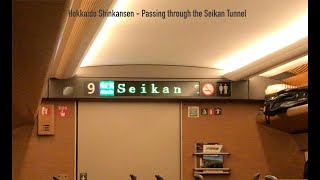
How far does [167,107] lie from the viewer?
6.12 meters

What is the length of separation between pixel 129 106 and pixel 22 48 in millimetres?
4299

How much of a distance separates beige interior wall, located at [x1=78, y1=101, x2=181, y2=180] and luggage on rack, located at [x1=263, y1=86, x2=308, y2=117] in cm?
127

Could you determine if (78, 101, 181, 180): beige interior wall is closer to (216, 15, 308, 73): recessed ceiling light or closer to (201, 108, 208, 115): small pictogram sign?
(201, 108, 208, 115): small pictogram sign

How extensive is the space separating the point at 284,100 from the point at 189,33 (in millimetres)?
1350

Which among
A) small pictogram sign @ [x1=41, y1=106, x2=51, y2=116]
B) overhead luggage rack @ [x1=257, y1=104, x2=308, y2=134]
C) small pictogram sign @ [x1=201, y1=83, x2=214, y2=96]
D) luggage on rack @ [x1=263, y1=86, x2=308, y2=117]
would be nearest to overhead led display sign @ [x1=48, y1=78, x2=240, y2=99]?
small pictogram sign @ [x1=201, y1=83, x2=214, y2=96]

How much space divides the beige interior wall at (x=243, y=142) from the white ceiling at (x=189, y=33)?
684 mm

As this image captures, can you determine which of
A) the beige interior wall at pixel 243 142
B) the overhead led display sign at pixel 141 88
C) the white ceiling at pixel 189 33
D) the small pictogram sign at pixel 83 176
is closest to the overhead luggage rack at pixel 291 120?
the beige interior wall at pixel 243 142

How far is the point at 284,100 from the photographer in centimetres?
507

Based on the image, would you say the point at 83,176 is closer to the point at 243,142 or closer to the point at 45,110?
the point at 45,110

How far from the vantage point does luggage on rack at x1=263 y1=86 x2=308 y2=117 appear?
4.76 metres

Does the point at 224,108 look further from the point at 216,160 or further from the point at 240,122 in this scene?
the point at 216,160

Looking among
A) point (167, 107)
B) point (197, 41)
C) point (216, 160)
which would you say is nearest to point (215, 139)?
point (216, 160)

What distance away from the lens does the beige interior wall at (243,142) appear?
6070mm

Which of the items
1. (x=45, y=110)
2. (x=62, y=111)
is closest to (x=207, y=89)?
(x=62, y=111)
